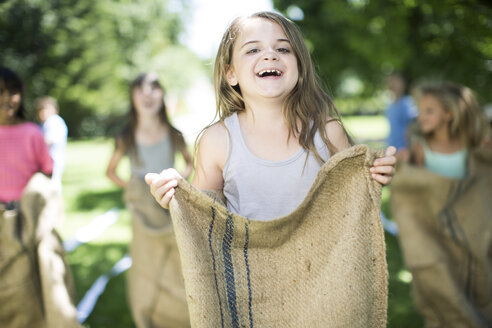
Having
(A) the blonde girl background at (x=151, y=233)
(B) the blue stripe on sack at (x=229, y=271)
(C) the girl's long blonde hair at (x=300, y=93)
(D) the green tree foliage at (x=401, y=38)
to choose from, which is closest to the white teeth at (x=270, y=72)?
(C) the girl's long blonde hair at (x=300, y=93)

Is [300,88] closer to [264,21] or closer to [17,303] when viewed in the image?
[264,21]

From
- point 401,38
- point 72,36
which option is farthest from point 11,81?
point 401,38

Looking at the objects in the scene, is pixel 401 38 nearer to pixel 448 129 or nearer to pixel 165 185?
pixel 448 129

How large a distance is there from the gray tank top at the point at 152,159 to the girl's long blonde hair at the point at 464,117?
2.37m

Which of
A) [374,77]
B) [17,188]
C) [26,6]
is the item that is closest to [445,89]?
[17,188]

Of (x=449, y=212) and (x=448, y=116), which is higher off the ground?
(x=448, y=116)

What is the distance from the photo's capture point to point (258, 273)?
1770mm

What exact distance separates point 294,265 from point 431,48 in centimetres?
1257

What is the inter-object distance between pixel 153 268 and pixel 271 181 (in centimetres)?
233

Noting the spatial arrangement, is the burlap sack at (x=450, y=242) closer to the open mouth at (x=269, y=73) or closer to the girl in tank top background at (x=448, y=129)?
the girl in tank top background at (x=448, y=129)

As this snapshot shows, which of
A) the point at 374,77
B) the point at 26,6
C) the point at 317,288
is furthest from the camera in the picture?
the point at 374,77

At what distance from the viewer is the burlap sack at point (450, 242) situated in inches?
139

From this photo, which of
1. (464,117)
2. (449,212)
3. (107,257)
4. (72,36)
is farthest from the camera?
(72,36)

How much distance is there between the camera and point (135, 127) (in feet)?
14.8
